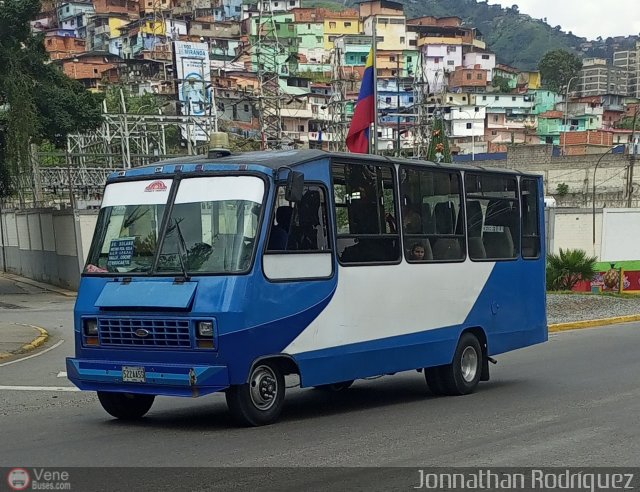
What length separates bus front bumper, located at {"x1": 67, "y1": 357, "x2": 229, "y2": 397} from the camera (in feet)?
27.0

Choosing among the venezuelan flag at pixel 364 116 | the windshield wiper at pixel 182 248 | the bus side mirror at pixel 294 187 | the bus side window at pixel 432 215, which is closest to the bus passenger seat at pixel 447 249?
the bus side window at pixel 432 215

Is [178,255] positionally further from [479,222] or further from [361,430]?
[479,222]

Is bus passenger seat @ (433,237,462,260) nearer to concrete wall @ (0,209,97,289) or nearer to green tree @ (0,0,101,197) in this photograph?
green tree @ (0,0,101,197)

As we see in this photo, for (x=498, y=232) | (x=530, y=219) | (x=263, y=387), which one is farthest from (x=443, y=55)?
(x=263, y=387)

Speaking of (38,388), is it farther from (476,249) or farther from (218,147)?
(476,249)

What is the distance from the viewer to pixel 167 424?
930 cm

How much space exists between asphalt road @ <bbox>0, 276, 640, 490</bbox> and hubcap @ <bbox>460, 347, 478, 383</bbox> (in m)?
0.28

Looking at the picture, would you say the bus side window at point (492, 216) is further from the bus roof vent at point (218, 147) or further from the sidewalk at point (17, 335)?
the sidewalk at point (17, 335)

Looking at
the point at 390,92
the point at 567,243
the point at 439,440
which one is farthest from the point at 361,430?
the point at 390,92

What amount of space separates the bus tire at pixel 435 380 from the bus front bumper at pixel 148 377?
4.01 meters

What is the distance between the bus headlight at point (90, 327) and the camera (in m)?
8.88

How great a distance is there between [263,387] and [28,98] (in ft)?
80.2

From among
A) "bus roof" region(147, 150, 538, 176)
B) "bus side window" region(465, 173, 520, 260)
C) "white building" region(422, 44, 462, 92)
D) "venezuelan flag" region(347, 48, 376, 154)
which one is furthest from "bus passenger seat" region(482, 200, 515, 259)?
"white building" region(422, 44, 462, 92)

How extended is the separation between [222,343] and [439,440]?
2.25 m
